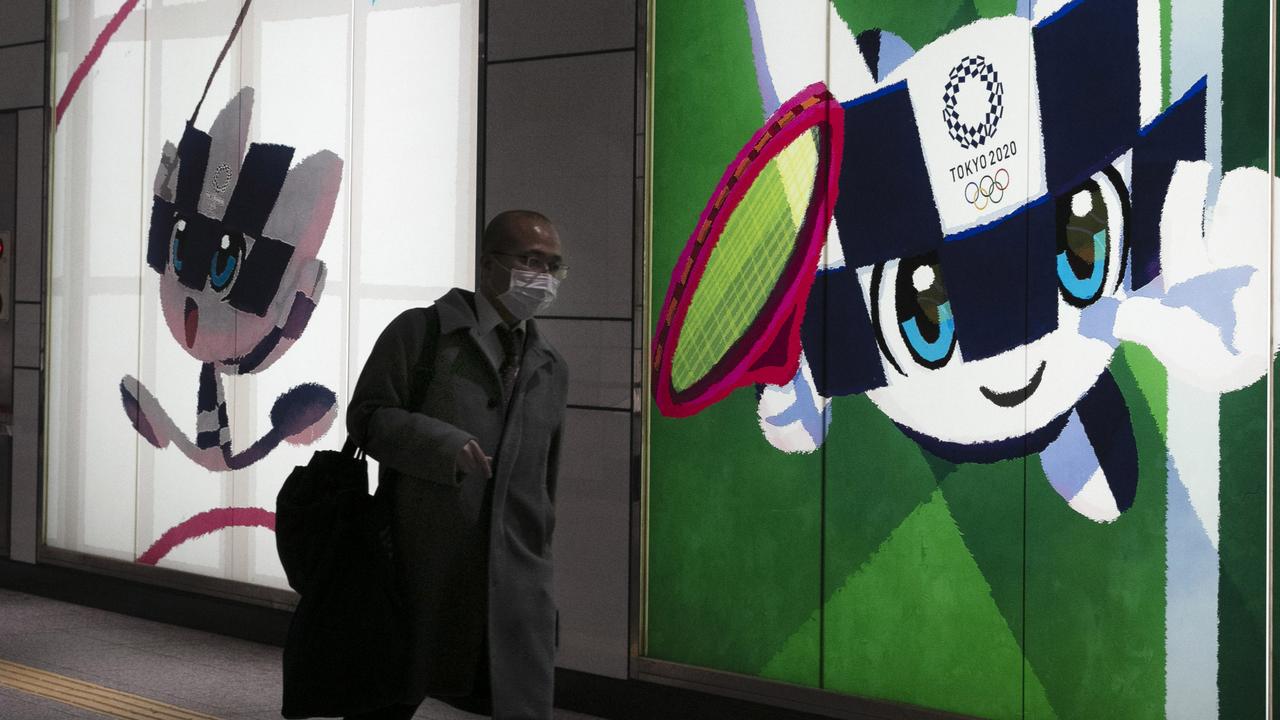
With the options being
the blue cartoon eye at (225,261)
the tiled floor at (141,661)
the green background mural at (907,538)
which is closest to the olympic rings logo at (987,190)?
the green background mural at (907,538)

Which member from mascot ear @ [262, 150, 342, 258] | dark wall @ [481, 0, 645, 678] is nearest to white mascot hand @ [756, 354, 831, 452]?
dark wall @ [481, 0, 645, 678]

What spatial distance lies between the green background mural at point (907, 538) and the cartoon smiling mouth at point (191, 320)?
9.50 ft

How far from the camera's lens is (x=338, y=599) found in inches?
143

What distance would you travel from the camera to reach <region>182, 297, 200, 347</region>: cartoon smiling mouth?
7387 millimetres

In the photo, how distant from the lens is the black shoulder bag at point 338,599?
142 inches

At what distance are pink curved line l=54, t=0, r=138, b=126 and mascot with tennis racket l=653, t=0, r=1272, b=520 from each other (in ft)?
12.9

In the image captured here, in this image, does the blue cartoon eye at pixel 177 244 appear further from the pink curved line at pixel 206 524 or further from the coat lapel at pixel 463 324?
the coat lapel at pixel 463 324

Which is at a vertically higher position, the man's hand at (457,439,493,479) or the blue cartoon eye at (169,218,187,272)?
the blue cartoon eye at (169,218,187,272)

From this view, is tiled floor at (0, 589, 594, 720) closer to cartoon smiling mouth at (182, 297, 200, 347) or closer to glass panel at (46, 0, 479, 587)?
glass panel at (46, 0, 479, 587)

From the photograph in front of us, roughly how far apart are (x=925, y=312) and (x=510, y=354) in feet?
5.64

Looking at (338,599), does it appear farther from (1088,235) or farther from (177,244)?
(177,244)

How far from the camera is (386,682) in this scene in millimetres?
3594

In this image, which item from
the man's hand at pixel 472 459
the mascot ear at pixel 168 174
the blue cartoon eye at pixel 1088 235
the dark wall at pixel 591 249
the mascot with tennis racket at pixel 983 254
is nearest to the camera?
the man's hand at pixel 472 459

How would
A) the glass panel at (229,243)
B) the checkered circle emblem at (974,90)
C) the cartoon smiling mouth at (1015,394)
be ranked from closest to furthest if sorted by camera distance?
the cartoon smiling mouth at (1015,394) → the checkered circle emblem at (974,90) → the glass panel at (229,243)
